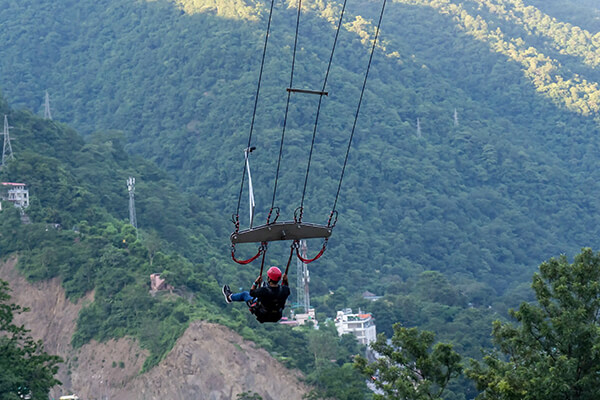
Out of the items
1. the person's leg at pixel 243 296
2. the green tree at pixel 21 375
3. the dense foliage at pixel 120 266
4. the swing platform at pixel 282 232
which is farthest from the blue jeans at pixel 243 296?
the dense foliage at pixel 120 266

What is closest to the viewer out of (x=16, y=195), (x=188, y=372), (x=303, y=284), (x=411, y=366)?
(x=411, y=366)

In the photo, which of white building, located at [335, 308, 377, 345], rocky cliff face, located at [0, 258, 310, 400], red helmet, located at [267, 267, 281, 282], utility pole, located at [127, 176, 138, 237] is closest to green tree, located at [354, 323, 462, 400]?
red helmet, located at [267, 267, 281, 282]

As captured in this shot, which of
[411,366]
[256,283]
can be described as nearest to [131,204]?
[411,366]

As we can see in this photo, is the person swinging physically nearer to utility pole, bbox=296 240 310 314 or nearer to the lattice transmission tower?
utility pole, bbox=296 240 310 314

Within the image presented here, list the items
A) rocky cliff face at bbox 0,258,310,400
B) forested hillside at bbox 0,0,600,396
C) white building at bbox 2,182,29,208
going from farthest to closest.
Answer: forested hillside at bbox 0,0,600,396 < white building at bbox 2,182,29,208 < rocky cliff face at bbox 0,258,310,400

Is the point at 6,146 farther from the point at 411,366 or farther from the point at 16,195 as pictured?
the point at 411,366

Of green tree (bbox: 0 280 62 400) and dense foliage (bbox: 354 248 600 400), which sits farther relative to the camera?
green tree (bbox: 0 280 62 400)
